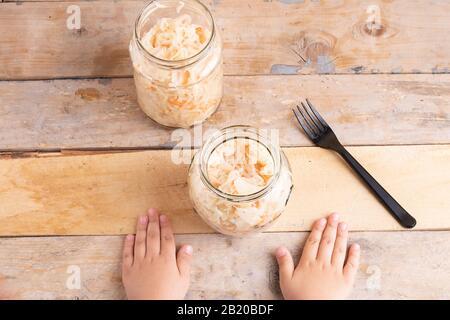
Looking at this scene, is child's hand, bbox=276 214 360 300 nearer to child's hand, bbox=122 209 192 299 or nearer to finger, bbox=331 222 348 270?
finger, bbox=331 222 348 270

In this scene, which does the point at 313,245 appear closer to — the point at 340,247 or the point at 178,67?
the point at 340,247

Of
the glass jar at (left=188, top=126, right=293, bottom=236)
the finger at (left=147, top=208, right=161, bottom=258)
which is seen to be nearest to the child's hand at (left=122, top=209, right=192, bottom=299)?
the finger at (left=147, top=208, right=161, bottom=258)

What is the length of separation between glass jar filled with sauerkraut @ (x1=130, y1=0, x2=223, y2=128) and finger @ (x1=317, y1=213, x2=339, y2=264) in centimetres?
33

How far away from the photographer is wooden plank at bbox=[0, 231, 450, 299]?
46.4 inches

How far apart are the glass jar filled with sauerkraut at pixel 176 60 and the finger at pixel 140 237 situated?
0.20 meters

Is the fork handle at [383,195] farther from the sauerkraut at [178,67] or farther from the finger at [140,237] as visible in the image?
the finger at [140,237]

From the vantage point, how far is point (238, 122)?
4.13ft

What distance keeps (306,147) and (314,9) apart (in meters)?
0.31

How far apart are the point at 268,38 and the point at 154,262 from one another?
1.71 feet

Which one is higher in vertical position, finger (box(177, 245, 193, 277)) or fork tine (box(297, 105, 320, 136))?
fork tine (box(297, 105, 320, 136))

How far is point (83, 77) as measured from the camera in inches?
50.4

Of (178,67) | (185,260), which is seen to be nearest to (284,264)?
(185,260)
